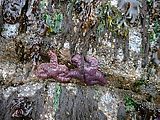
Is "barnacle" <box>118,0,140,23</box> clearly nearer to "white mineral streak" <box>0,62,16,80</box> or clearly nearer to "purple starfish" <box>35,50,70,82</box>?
"purple starfish" <box>35,50,70,82</box>

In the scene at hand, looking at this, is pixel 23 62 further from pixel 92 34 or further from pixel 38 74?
pixel 92 34

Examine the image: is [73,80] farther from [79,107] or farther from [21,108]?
[21,108]

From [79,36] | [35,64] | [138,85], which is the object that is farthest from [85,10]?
[138,85]

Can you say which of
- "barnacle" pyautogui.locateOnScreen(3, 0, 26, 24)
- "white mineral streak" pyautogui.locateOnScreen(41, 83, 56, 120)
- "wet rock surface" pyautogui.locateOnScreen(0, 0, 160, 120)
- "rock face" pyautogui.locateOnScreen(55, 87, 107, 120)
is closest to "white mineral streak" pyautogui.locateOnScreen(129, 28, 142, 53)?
"wet rock surface" pyautogui.locateOnScreen(0, 0, 160, 120)

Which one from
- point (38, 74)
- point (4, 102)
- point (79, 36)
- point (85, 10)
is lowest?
point (4, 102)

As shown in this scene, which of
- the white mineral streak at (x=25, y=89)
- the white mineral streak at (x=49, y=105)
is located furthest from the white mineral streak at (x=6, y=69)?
the white mineral streak at (x=49, y=105)

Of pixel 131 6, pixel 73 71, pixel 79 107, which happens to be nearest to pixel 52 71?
pixel 73 71
